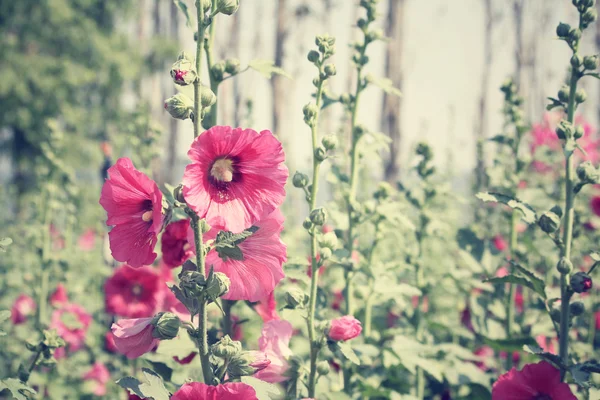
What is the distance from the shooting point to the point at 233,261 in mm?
1103

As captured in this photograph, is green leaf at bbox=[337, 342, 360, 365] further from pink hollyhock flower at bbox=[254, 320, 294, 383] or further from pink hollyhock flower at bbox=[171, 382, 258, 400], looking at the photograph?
pink hollyhock flower at bbox=[171, 382, 258, 400]

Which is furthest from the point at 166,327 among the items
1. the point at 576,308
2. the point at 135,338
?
the point at 576,308

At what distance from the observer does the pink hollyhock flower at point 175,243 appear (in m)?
1.28

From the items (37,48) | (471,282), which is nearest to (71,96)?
(37,48)

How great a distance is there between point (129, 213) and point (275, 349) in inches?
18.1

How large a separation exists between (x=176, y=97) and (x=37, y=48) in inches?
471

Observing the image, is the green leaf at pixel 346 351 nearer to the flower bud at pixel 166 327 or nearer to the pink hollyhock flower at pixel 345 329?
the pink hollyhock flower at pixel 345 329

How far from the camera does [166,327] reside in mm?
1008

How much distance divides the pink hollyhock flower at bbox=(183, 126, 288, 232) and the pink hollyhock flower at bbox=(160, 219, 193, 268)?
0.29m

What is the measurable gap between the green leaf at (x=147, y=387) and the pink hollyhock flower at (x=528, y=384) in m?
0.83

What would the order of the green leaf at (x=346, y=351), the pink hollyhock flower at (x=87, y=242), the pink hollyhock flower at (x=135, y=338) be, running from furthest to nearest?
the pink hollyhock flower at (x=87, y=242)
the green leaf at (x=346, y=351)
the pink hollyhock flower at (x=135, y=338)

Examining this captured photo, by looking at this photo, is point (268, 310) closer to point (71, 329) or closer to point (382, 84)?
point (382, 84)

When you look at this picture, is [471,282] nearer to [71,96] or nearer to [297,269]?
[297,269]

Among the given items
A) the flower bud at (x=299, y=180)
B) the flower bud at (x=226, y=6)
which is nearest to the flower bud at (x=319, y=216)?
the flower bud at (x=299, y=180)
